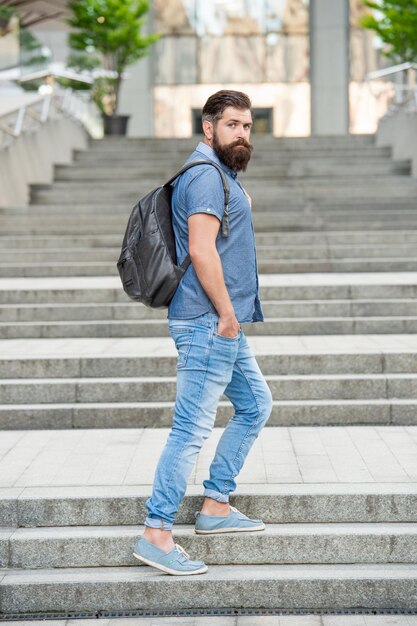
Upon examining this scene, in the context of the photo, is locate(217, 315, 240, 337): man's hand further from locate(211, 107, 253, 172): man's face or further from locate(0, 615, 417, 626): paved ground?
locate(0, 615, 417, 626): paved ground

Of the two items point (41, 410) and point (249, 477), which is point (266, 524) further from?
point (41, 410)

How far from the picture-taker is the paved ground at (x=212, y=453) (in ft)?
18.2

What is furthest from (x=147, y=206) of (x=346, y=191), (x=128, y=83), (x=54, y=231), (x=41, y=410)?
(x=128, y=83)

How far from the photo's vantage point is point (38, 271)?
442 inches

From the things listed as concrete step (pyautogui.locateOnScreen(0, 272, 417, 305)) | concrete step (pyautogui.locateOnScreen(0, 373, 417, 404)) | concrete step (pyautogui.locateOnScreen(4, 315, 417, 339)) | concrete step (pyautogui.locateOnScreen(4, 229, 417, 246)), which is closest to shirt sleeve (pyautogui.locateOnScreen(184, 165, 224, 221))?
concrete step (pyautogui.locateOnScreen(0, 373, 417, 404))

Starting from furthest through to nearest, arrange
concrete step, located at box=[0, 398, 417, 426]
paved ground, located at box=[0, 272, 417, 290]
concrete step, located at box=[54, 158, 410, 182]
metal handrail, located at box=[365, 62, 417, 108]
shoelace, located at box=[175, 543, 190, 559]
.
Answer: metal handrail, located at box=[365, 62, 417, 108] → concrete step, located at box=[54, 158, 410, 182] → paved ground, located at box=[0, 272, 417, 290] → concrete step, located at box=[0, 398, 417, 426] → shoelace, located at box=[175, 543, 190, 559]

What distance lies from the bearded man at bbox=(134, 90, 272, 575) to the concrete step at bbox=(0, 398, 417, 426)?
2356mm

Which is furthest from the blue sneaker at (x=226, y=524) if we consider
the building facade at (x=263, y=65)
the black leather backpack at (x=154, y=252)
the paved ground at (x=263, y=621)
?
the building facade at (x=263, y=65)

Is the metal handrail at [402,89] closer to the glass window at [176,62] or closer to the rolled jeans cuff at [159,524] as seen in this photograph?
the glass window at [176,62]

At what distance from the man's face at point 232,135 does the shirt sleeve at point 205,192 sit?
0.13 m

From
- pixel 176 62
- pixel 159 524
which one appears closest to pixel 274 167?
pixel 159 524

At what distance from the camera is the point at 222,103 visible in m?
4.50

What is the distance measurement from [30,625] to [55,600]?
0.19 m

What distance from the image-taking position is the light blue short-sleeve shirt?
14.4 feet
